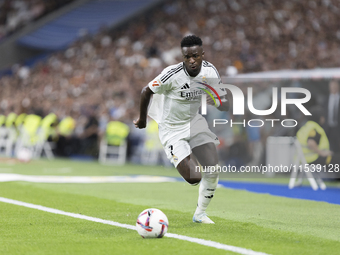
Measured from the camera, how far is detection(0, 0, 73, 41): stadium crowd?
116 feet

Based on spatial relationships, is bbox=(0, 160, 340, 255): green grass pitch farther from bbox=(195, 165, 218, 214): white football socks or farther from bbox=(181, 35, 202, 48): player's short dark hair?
bbox=(181, 35, 202, 48): player's short dark hair

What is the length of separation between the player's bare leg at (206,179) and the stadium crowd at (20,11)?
3028cm

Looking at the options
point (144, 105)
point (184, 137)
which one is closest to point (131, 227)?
point (184, 137)

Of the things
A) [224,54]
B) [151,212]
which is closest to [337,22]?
[224,54]

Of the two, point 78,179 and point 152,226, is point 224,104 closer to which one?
point 152,226

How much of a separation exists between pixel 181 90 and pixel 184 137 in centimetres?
61

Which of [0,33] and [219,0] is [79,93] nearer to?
[219,0]

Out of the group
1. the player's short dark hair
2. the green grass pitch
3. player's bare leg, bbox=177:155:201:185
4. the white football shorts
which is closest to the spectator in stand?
the green grass pitch

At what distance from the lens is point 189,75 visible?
7086mm

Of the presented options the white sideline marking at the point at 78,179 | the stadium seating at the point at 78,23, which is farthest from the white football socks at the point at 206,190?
the stadium seating at the point at 78,23

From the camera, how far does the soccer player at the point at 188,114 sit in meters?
6.91

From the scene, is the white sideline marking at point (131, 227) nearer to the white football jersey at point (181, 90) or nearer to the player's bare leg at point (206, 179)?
the player's bare leg at point (206, 179)

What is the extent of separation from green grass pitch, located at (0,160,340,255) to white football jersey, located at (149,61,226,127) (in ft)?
4.58

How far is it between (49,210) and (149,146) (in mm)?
12715
